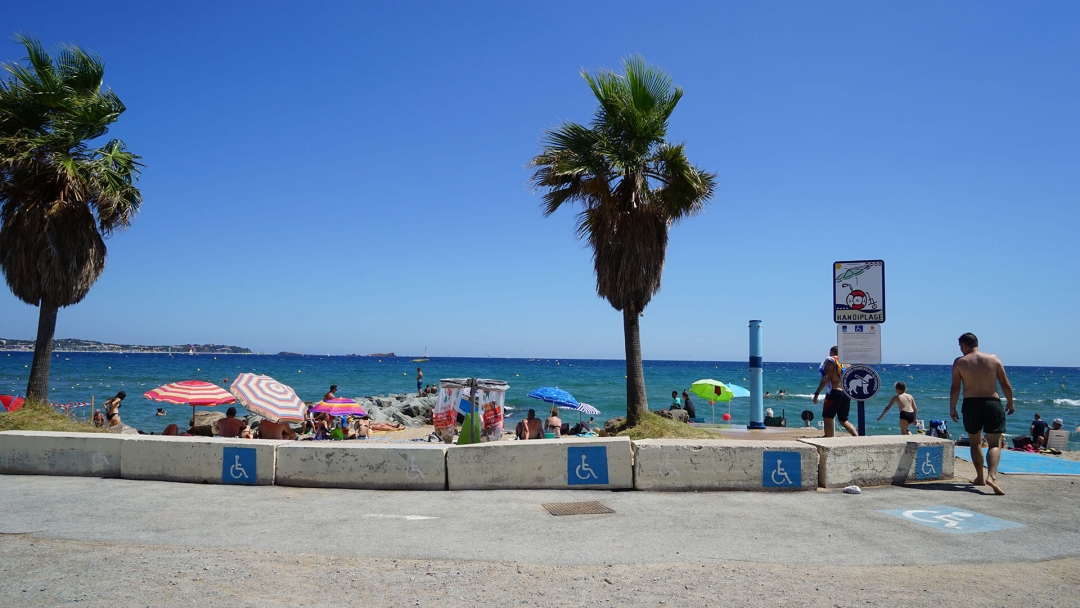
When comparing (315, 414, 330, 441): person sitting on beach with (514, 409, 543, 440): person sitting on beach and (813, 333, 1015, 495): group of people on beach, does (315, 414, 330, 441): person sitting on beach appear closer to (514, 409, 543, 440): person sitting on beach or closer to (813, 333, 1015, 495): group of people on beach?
(514, 409, 543, 440): person sitting on beach

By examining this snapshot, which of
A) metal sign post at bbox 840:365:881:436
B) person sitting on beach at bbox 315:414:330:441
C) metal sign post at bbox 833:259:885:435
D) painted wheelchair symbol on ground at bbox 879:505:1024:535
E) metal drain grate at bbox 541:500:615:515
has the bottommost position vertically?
person sitting on beach at bbox 315:414:330:441

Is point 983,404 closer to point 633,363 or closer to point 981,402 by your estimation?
point 981,402

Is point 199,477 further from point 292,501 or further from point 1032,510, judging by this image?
point 1032,510

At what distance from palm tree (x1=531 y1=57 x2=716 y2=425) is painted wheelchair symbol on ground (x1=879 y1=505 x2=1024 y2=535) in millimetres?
4726

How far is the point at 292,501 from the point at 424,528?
189cm

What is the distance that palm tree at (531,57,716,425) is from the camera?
10820mm

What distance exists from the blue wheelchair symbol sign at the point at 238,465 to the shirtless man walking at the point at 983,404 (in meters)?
7.82

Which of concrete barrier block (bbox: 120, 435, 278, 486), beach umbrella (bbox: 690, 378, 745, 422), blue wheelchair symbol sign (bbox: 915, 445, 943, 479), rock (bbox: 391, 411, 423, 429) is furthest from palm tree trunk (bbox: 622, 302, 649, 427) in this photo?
rock (bbox: 391, 411, 423, 429)

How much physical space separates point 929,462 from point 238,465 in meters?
8.11

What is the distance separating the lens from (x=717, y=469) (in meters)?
7.37

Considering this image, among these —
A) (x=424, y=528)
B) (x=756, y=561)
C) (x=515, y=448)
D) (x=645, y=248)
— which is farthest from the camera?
(x=645, y=248)

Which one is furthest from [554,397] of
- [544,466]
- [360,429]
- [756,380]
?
[544,466]

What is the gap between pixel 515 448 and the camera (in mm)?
7453

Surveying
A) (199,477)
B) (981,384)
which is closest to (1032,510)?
(981,384)
